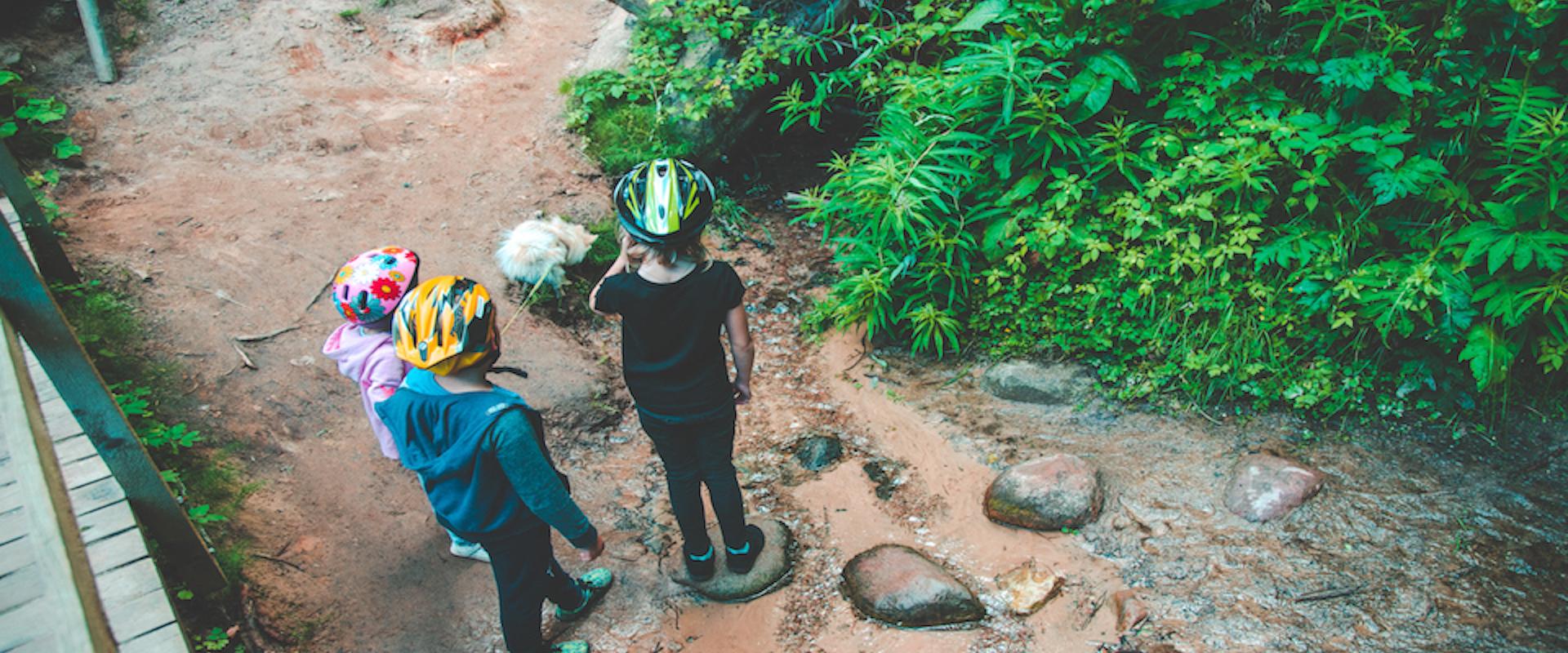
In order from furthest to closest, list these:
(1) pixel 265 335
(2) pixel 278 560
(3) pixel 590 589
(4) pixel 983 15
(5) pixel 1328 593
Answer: (4) pixel 983 15
(1) pixel 265 335
(3) pixel 590 589
(2) pixel 278 560
(5) pixel 1328 593

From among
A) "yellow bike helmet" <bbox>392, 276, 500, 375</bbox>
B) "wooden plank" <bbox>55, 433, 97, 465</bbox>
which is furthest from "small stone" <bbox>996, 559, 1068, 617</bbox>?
"wooden plank" <bbox>55, 433, 97, 465</bbox>

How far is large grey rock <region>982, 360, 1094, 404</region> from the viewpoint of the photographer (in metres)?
4.46

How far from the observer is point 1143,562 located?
352 cm

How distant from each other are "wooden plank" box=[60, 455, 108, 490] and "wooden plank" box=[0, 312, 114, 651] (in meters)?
0.42

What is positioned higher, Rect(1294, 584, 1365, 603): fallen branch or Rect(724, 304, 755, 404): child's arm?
Rect(724, 304, 755, 404): child's arm

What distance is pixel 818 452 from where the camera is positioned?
14.5ft

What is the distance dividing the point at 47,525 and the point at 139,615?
1.58ft

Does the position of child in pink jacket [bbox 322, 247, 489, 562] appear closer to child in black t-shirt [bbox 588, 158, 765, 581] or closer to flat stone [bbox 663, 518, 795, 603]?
child in black t-shirt [bbox 588, 158, 765, 581]

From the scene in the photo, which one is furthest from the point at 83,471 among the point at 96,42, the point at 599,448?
the point at 96,42

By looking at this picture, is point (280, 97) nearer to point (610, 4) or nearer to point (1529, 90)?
point (610, 4)

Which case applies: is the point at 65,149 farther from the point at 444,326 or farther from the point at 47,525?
the point at 444,326

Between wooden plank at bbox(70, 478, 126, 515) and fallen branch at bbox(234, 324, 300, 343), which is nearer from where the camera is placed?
wooden plank at bbox(70, 478, 126, 515)

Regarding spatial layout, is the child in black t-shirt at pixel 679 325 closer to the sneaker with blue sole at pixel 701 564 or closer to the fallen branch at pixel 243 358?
the sneaker with blue sole at pixel 701 564

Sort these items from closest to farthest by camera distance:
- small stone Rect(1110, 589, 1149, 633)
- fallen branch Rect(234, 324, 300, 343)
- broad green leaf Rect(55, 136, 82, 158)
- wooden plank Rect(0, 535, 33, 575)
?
wooden plank Rect(0, 535, 33, 575) < small stone Rect(1110, 589, 1149, 633) < fallen branch Rect(234, 324, 300, 343) < broad green leaf Rect(55, 136, 82, 158)
